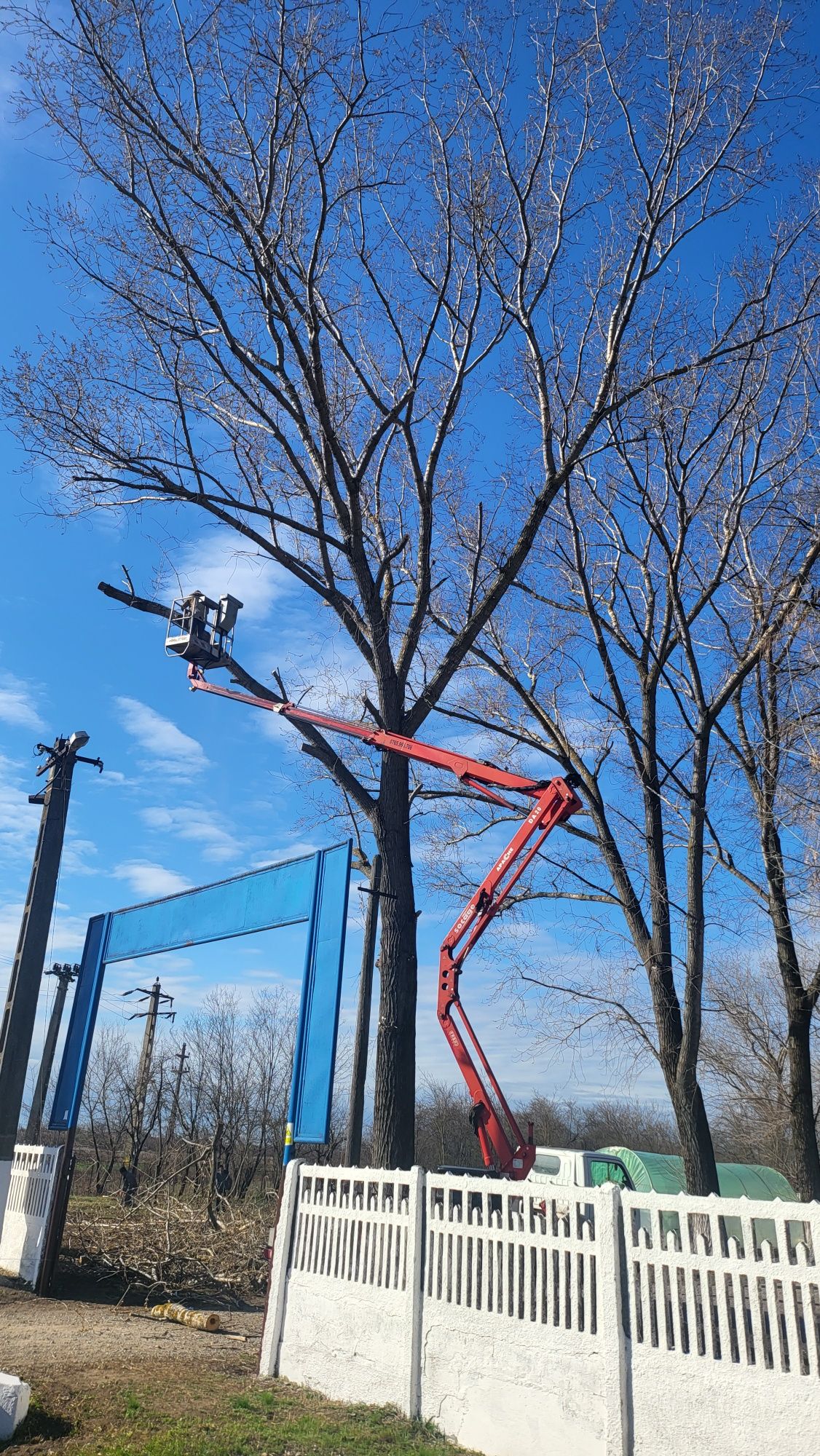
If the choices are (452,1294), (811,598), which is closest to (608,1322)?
(452,1294)

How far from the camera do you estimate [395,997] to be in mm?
10398

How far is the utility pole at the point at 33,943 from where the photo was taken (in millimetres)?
14562

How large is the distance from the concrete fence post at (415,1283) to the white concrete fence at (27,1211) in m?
7.54

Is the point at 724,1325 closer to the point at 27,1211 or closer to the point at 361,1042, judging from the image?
the point at 27,1211

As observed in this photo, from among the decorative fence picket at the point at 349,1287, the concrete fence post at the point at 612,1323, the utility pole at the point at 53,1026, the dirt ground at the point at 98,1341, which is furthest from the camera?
the utility pole at the point at 53,1026

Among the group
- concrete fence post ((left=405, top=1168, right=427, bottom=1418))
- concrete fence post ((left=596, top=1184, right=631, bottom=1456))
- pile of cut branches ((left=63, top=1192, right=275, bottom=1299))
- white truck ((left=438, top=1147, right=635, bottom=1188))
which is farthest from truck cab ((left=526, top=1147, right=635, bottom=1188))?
concrete fence post ((left=596, top=1184, right=631, bottom=1456))

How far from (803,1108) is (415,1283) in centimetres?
1001

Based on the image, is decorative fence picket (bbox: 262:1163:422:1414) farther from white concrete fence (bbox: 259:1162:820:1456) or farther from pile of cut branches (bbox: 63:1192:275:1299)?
pile of cut branches (bbox: 63:1192:275:1299)

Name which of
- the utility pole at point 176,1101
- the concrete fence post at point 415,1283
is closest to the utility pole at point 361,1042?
the utility pole at point 176,1101

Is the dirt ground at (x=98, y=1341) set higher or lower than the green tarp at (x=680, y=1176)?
lower

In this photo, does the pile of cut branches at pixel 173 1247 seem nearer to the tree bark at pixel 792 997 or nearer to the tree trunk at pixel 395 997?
the tree trunk at pixel 395 997

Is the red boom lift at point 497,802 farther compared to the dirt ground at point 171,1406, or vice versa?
the red boom lift at point 497,802

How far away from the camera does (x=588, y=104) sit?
11.7 meters

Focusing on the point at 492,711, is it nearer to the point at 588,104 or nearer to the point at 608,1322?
the point at 588,104
